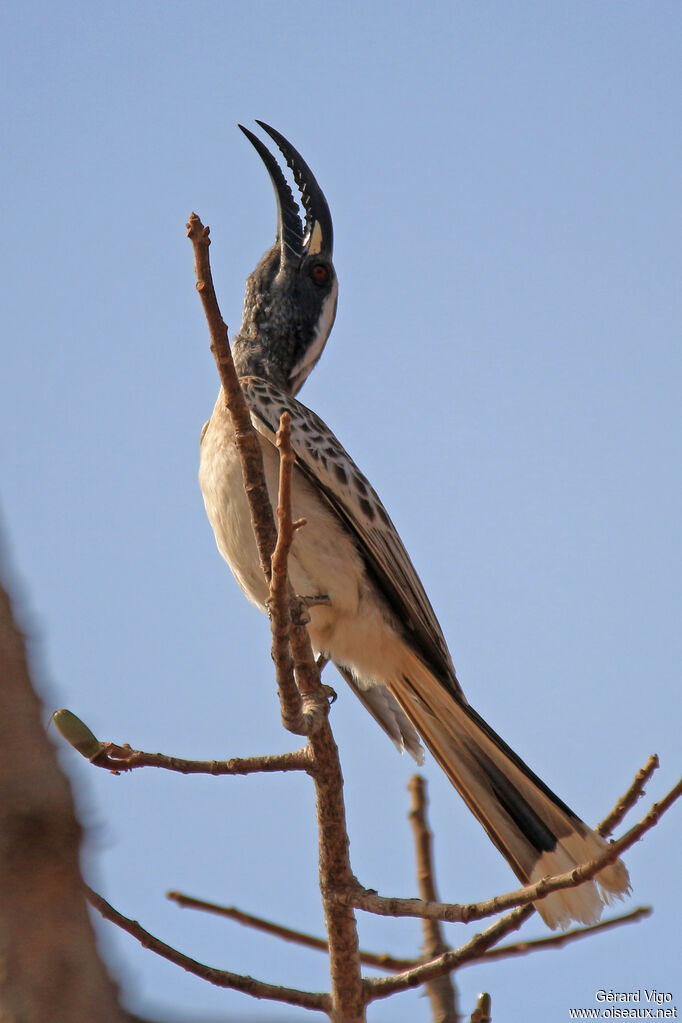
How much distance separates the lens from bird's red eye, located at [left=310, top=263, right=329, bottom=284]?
5.53m

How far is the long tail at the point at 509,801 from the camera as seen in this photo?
387cm

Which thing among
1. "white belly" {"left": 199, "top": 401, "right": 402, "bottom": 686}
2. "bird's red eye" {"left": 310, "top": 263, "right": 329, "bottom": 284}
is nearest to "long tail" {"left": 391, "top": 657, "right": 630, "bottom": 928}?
"white belly" {"left": 199, "top": 401, "right": 402, "bottom": 686}

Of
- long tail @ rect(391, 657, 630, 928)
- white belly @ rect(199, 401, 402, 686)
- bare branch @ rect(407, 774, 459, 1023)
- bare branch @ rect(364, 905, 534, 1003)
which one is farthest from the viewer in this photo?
white belly @ rect(199, 401, 402, 686)

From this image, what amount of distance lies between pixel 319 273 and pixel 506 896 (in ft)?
11.7

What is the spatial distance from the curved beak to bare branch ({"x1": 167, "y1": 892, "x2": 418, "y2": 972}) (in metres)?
3.13

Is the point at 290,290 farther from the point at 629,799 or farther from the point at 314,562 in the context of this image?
the point at 629,799

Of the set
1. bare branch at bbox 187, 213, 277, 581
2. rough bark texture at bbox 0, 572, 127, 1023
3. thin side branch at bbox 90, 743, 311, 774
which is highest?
bare branch at bbox 187, 213, 277, 581

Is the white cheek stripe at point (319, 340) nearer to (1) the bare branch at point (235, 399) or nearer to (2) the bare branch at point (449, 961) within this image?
(1) the bare branch at point (235, 399)

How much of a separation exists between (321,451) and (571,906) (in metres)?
1.86

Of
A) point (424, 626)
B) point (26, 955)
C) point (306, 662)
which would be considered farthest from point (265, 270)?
point (26, 955)

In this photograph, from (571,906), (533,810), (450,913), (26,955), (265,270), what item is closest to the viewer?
(26,955)

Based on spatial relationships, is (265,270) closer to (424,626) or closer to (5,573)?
(424,626)

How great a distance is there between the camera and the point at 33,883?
1.34m

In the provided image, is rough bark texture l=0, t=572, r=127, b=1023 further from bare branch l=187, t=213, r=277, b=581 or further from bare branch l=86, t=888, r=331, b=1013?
bare branch l=86, t=888, r=331, b=1013
